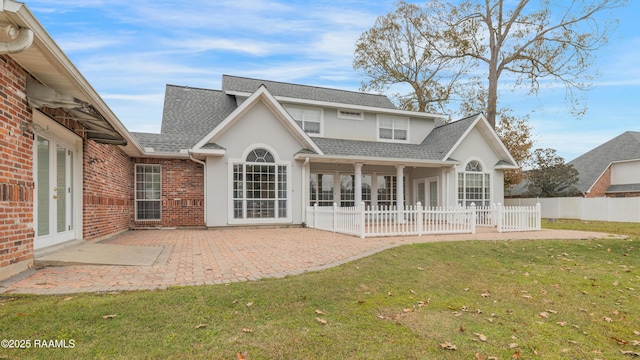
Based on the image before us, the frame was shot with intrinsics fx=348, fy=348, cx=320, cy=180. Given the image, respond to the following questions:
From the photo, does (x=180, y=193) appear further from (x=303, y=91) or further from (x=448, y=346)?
(x=448, y=346)

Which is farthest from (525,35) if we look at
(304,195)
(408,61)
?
(304,195)

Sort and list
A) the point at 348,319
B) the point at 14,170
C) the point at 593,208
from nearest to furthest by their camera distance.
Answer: the point at 348,319 < the point at 14,170 < the point at 593,208

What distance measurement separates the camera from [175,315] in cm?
366

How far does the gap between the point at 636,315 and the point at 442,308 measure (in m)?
2.74

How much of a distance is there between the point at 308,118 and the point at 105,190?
9.36 metres

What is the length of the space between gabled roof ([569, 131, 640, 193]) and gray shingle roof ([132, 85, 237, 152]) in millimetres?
28933

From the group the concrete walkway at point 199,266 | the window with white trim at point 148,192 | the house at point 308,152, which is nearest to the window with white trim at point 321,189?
the house at point 308,152

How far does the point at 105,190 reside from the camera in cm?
1003

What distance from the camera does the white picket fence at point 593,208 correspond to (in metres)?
20.7

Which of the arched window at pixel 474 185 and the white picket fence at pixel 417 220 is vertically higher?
the arched window at pixel 474 185

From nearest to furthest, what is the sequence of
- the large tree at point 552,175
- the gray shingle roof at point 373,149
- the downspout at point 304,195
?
the downspout at point 304,195 < the gray shingle roof at point 373,149 < the large tree at point 552,175

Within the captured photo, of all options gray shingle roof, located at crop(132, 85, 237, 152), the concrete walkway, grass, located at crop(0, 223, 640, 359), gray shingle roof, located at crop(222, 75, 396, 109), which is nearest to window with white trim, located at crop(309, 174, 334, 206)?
gray shingle roof, located at crop(222, 75, 396, 109)

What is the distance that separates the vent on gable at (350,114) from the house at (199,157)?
0.23ft

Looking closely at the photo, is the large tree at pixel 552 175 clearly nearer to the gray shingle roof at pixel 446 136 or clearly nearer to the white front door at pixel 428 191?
the gray shingle roof at pixel 446 136
